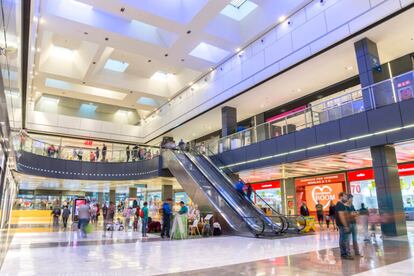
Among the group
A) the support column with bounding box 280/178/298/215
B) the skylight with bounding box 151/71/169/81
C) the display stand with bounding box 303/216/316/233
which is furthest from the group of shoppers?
the display stand with bounding box 303/216/316/233

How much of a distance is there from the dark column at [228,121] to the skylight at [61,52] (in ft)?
40.8

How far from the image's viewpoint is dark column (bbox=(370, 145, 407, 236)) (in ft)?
35.5

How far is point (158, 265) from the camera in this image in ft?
19.7

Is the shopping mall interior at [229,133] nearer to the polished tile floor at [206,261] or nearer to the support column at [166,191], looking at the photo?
the polished tile floor at [206,261]

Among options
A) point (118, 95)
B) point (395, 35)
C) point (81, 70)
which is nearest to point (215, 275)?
point (395, 35)

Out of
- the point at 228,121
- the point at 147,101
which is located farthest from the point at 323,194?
the point at 147,101

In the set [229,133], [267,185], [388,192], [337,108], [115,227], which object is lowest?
[115,227]

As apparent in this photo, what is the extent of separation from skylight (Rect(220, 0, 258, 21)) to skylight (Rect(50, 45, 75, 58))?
40.6ft

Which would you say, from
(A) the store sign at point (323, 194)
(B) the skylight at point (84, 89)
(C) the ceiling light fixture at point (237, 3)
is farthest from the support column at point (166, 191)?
(C) the ceiling light fixture at point (237, 3)

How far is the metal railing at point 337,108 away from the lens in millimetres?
10531

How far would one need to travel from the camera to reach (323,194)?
67.1ft

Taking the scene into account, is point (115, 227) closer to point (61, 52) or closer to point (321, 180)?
point (321, 180)

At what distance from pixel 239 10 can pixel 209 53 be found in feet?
11.6

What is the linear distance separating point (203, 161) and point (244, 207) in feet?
16.4
